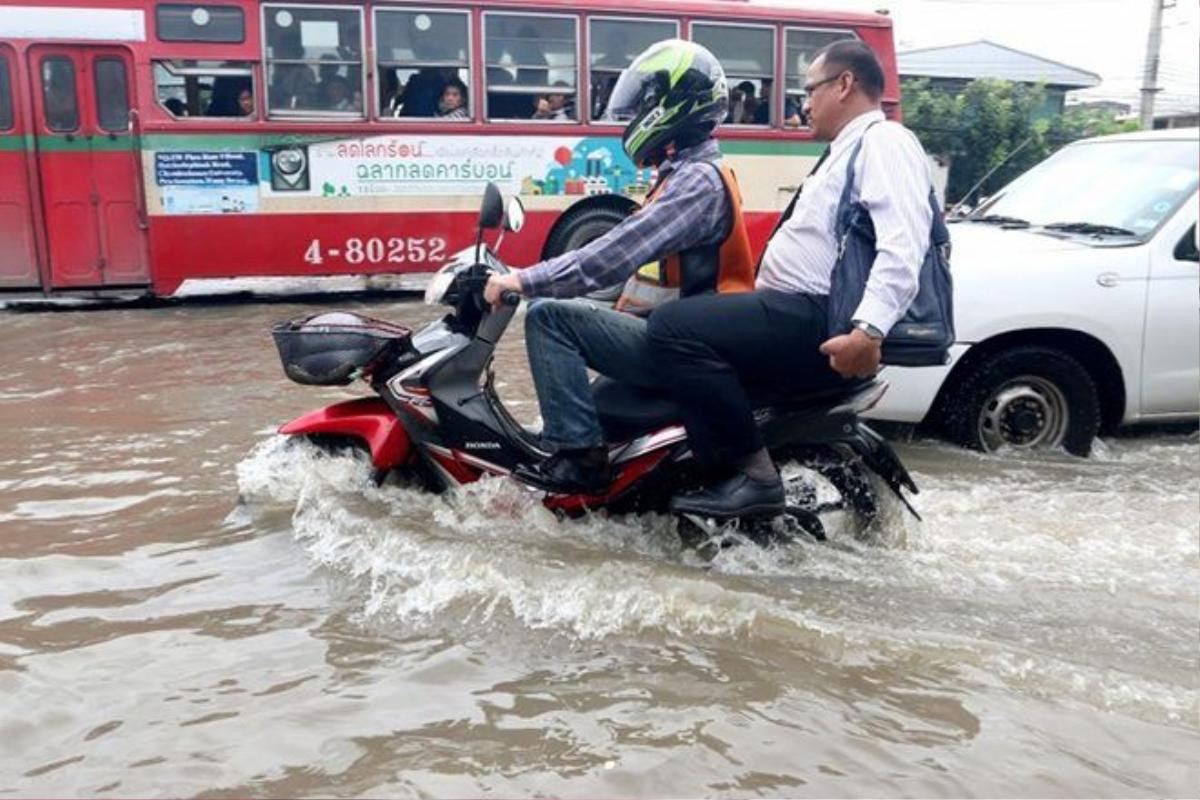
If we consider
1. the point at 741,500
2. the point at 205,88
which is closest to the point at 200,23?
the point at 205,88

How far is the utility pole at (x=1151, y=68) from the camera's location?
16109 mm

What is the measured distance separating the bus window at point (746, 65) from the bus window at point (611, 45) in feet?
2.07

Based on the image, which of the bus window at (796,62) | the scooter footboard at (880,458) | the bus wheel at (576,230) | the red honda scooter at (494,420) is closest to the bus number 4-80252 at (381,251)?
the bus wheel at (576,230)

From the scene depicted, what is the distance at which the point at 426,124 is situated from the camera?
35.2ft

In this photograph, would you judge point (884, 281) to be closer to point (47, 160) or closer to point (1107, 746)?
point (1107, 746)

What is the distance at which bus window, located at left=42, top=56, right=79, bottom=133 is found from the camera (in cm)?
1005

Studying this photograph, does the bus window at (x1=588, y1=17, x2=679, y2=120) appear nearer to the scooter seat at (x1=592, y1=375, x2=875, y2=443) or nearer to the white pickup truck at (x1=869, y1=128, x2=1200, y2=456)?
the white pickup truck at (x1=869, y1=128, x2=1200, y2=456)

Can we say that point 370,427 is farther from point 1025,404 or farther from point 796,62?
point 796,62

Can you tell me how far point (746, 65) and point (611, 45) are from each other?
1489mm

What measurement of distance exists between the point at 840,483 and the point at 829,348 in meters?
0.84

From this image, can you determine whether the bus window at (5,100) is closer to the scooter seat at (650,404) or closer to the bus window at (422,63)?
the bus window at (422,63)

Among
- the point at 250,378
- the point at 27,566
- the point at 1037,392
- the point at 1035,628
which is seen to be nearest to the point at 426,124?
the point at 250,378

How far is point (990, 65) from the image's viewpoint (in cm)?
3516

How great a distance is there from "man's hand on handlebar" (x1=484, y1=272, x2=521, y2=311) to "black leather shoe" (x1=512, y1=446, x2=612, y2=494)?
0.57 meters
